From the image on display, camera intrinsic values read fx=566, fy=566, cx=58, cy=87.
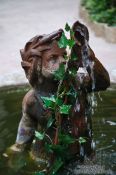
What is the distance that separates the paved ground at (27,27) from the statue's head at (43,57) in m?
3.25

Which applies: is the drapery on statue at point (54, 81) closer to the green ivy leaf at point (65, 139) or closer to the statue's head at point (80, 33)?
the statue's head at point (80, 33)

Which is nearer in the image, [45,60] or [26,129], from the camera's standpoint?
[45,60]

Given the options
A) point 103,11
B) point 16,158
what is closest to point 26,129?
point 16,158

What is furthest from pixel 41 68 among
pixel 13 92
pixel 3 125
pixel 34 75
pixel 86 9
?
pixel 86 9

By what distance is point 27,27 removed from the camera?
1254 cm

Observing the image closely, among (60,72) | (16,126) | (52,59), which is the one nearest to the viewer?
(60,72)

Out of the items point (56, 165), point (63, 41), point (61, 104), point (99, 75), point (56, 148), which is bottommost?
point (56, 165)

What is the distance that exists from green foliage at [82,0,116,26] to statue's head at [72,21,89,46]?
6.96m

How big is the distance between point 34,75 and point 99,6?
A: 7821 mm

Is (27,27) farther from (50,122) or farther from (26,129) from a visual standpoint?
(50,122)

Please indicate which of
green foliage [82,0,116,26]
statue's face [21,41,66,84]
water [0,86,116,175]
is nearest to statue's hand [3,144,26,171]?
water [0,86,116,175]

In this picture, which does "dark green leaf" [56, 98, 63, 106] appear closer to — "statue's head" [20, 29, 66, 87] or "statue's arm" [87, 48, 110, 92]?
"statue's head" [20, 29, 66, 87]

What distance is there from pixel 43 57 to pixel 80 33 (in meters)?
0.34

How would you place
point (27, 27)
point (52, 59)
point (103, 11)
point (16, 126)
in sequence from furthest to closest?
point (27, 27) < point (103, 11) < point (16, 126) < point (52, 59)
